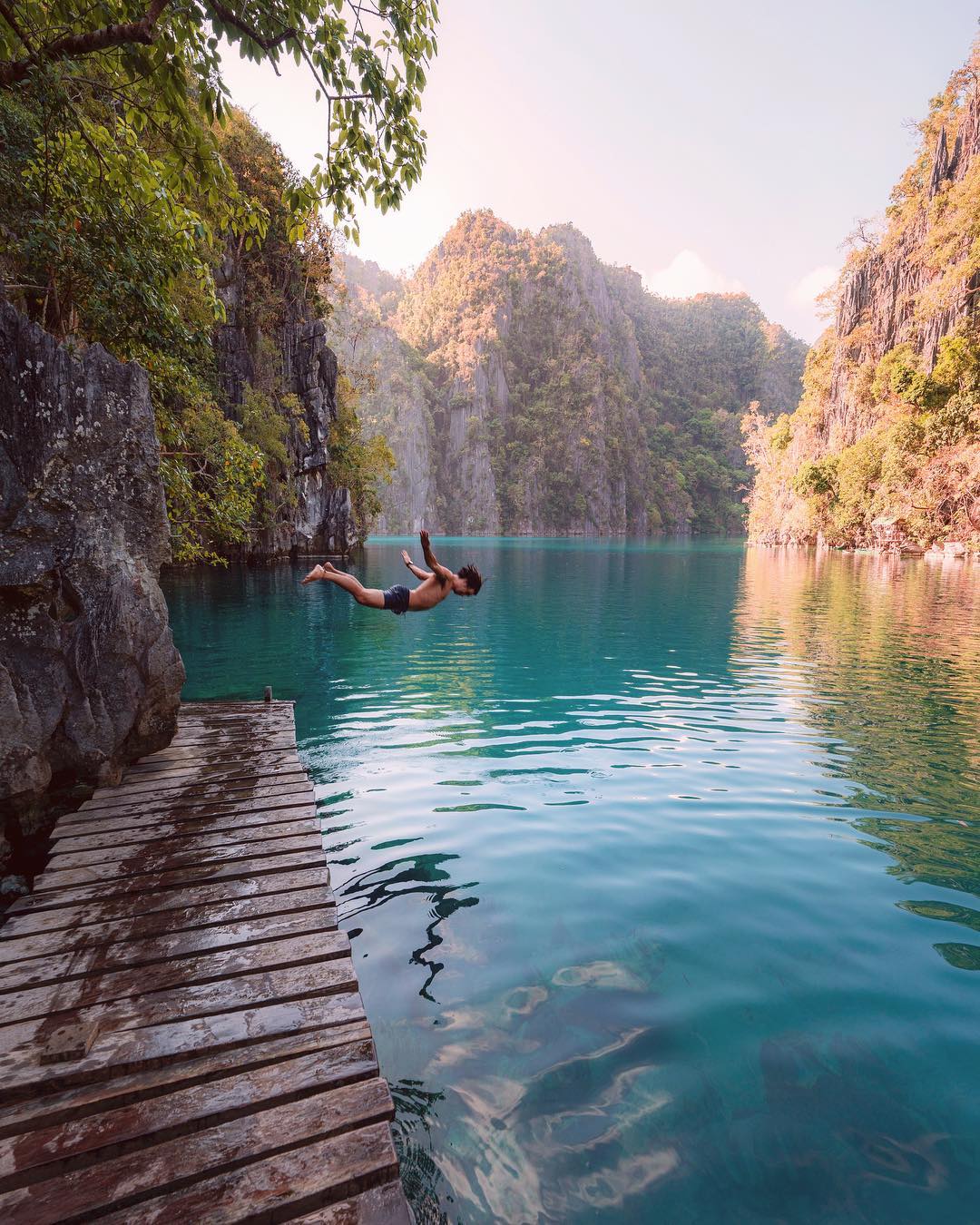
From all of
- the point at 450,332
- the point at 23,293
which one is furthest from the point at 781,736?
the point at 450,332

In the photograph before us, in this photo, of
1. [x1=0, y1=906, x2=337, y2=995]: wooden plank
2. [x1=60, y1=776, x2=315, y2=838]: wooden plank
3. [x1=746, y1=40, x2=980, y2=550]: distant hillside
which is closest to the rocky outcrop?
[x1=60, y1=776, x2=315, y2=838]: wooden plank

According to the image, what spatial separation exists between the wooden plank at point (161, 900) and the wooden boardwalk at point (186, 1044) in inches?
0.6

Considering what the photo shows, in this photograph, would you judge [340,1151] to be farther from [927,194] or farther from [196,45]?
[927,194]

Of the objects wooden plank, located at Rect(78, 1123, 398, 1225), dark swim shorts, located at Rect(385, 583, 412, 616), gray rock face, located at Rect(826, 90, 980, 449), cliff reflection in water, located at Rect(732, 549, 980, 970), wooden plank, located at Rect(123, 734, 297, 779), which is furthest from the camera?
gray rock face, located at Rect(826, 90, 980, 449)

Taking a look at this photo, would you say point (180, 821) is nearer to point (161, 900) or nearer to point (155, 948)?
point (161, 900)

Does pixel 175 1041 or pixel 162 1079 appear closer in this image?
pixel 162 1079

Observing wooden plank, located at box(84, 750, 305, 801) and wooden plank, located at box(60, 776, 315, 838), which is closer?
wooden plank, located at box(60, 776, 315, 838)

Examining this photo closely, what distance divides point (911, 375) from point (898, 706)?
49133mm

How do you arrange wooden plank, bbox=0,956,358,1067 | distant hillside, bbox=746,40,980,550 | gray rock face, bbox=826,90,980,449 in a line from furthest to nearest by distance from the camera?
gray rock face, bbox=826,90,980,449
distant hillside, bbox=746,40,980,550
wooden plank, bbox=0,956,358,1067

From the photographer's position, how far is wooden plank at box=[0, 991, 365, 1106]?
2.75 metres

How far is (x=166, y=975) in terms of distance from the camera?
11.4 feet

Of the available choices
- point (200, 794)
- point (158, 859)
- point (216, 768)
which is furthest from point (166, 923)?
point (216, 768)

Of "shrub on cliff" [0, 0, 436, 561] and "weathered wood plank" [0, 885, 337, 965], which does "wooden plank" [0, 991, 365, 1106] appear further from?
"shrub on cliff" [0, 0, 436, 561]

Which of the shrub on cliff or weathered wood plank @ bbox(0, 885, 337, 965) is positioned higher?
the shrub on cliff
